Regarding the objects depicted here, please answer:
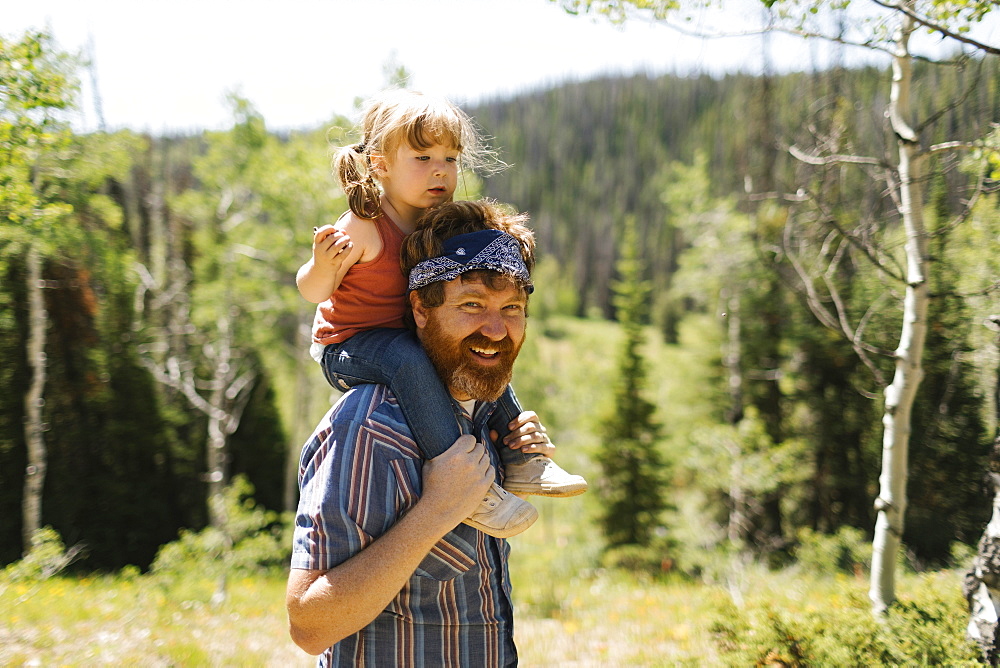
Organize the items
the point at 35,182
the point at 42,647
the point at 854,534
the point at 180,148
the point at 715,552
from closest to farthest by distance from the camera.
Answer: the point at 42,647
the point at 35,182
the point at 854,534
the point at 715,552
the point at 180,148

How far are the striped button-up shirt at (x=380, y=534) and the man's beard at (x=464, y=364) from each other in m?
0.17

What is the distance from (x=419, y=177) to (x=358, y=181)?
20cm

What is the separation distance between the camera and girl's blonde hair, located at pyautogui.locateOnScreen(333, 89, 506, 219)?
6.38 ft

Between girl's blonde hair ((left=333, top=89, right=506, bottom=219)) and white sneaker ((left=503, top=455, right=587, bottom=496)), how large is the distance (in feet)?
3.09

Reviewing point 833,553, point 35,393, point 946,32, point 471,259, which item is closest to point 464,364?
point 471,259

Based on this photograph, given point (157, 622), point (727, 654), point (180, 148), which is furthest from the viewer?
point (180, 148)

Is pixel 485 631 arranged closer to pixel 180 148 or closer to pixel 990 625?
pixel 990 625

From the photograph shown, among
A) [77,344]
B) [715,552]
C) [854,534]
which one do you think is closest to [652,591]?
[715,552]

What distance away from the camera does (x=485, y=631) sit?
5.95 ft

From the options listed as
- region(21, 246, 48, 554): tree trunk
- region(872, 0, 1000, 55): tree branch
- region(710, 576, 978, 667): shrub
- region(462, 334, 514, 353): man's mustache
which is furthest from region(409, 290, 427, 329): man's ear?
region(21, 246, 48, 554): tree trunk

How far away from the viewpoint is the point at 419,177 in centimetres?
199

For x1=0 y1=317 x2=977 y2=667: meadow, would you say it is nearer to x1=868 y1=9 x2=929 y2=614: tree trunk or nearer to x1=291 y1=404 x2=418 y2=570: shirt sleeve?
x1=868 y1=9 x2=929 y2=614: tree trunk

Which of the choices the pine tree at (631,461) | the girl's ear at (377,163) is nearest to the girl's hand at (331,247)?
the girl's ear at (377,163)

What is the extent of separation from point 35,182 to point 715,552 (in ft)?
48.7
